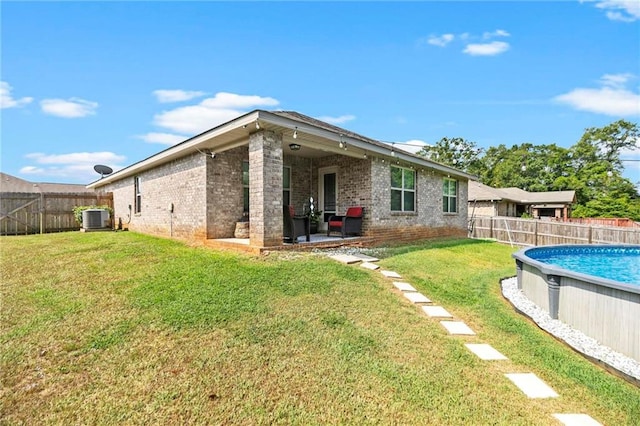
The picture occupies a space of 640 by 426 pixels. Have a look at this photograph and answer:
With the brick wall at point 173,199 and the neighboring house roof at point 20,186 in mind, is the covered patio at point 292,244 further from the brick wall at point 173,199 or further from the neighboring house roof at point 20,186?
the neighboring house roof at point 20,186

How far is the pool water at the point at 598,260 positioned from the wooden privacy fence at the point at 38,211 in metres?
18.7

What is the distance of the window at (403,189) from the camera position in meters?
10.9

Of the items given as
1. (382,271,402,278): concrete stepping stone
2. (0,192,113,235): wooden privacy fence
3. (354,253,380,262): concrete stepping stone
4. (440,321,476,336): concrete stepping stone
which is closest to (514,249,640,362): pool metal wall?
(440,321,476,336): concrete stepping stone

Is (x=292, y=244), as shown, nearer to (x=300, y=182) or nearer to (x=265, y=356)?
(x=300, y=182)

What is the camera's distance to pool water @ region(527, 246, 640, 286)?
27.6 feet

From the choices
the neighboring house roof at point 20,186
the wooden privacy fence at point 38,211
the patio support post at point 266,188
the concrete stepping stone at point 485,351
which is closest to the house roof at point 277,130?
the patio support post at point 266,188

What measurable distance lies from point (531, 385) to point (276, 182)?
18.6 feet

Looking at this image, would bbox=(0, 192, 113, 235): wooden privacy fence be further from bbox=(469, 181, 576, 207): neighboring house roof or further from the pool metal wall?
bbox=(469, 181, 576, 207): neighboring house roof

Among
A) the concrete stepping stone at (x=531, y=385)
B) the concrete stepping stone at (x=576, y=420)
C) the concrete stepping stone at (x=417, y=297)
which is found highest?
the concrete stepping stone at (x=417, y=297)

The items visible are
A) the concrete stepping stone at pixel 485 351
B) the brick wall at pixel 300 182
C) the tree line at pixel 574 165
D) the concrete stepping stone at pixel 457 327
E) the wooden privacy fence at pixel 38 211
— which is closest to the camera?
the concrete stepping stone at pixel 485 351

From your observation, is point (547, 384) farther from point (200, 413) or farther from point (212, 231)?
point (212, 231)

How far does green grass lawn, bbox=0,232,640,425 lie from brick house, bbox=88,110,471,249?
275cm

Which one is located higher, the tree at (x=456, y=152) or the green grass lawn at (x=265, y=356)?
the tree at (x=456, y=152)

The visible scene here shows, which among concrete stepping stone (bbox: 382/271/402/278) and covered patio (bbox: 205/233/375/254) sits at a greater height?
covered patio (bbox: 205/233/375/254)
